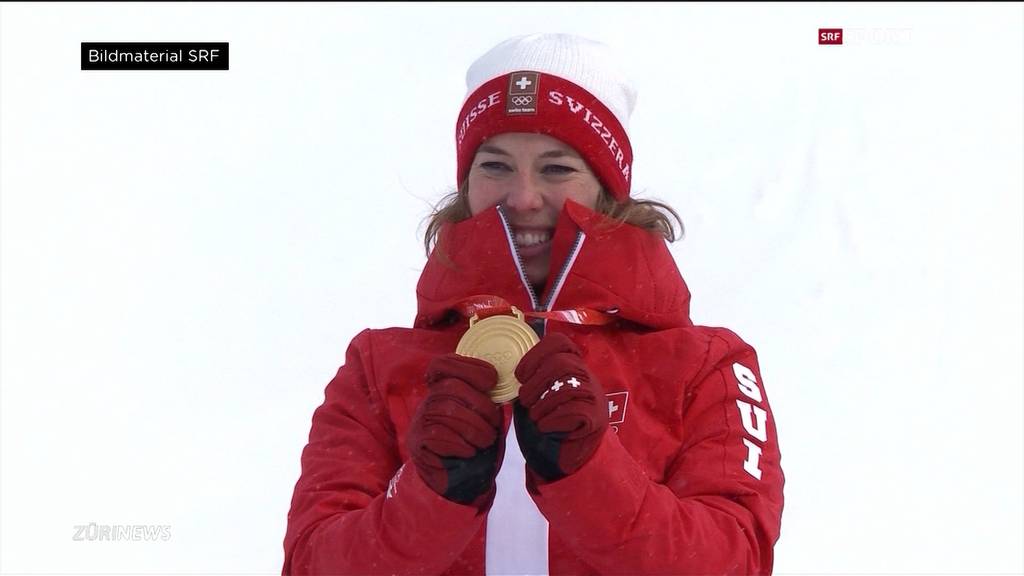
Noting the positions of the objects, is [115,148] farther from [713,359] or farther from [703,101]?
[713,359]

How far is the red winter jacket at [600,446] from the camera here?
6.51 ft

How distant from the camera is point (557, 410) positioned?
1857 millimetres

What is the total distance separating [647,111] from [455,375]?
10.4 feet

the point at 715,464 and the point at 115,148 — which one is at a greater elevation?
the point at 115,148

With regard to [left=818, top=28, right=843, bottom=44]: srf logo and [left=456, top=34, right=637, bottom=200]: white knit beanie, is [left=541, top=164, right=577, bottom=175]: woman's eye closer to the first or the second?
[left=456, top=34, right=637, bottom=200]: white knit beanie

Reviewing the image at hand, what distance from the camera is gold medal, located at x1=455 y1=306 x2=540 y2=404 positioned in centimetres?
193

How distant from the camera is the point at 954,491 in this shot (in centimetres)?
348

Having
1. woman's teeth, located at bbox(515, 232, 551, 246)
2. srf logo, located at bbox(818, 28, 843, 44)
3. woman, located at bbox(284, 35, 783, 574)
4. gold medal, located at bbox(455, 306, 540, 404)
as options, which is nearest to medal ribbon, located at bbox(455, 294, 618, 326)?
woman, located at bbox(284, 35, 783, 574)

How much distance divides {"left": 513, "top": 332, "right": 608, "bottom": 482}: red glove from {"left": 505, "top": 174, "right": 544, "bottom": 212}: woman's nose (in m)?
0.57

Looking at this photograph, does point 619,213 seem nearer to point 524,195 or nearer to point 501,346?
point 524,195

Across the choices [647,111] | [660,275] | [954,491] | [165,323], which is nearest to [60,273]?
[165,323]

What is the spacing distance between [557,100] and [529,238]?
31 centimetres

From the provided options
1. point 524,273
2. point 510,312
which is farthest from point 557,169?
point 510,312

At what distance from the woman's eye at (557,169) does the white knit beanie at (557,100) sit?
0.05m
